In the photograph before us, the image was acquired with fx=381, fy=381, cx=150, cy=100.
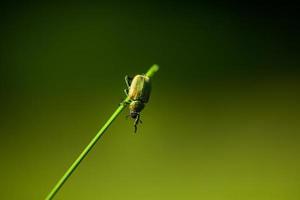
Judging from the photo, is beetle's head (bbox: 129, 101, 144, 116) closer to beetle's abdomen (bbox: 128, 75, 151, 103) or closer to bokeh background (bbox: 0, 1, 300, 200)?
beetle's abdomen (bbox: 128, 75, 151, 103)

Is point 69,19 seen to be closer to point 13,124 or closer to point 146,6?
point 146,6

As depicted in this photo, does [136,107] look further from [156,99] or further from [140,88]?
[156,99]

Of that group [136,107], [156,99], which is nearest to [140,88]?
[136,107]

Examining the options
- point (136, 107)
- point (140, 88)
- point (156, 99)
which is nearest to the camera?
point (140, 88)

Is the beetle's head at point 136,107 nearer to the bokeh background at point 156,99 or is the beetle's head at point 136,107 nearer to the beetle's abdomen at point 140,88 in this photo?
the beetle's abdomen at point 140,88

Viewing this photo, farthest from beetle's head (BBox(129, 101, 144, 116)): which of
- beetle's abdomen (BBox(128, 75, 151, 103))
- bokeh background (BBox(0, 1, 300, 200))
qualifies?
bokeh background (BBox(0, 1, 300, 200))

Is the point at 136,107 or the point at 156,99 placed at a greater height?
the point at 156,99

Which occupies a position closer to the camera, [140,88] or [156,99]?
[140,88]

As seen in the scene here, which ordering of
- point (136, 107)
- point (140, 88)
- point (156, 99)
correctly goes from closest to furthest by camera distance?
1. point (140, 88)
2. point (136, 107)
3. point (156, 99)

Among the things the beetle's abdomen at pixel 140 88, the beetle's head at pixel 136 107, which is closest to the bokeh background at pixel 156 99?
the beetle's head at pixel 136 107
